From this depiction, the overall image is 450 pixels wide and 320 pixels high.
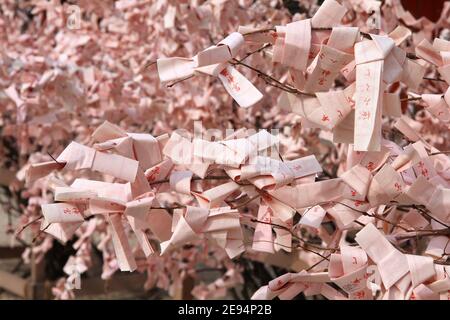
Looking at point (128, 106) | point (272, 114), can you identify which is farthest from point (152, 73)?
point (272, 114)

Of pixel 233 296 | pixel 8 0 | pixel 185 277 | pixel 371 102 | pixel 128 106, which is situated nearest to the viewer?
pixel 371 102

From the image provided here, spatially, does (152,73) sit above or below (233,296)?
above

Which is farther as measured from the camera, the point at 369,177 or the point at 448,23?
the point at 448,23

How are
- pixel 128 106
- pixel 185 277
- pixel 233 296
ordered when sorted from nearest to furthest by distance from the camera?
pixel 128 106, pixel 185 277, pixel 233 296

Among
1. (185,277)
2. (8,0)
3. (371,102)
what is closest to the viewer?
(371,102)

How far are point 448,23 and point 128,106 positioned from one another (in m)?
0.83

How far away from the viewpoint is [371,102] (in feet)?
2.41
